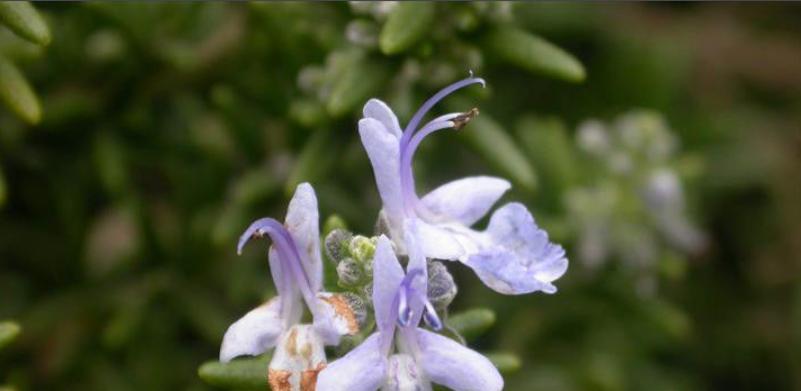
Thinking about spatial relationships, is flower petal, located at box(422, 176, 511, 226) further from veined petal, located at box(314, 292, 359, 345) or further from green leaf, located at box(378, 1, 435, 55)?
green leaf, located at box(378, 1, 435, 55)

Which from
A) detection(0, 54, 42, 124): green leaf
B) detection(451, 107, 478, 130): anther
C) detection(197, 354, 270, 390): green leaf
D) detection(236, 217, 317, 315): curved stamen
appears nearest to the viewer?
detection(236, 217, 317, 315): curved stamen

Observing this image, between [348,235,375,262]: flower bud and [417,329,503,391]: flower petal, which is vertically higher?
[348,235,375,262]: flower bud

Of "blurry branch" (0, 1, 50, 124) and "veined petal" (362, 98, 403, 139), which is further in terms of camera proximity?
"blurry branch" (0, 1, 50, 124)

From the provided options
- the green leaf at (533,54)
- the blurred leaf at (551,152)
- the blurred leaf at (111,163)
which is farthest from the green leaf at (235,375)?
the blurred leaf at (551,152)

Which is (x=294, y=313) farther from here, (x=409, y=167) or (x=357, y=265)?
(x=409, y=167)

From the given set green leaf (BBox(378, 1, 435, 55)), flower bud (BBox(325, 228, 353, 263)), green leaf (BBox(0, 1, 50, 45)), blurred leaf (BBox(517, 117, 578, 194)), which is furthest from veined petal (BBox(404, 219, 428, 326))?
blurred leaf (BBox(517, 117, 578, 194))

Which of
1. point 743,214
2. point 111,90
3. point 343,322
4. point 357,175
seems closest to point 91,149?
point 111,90

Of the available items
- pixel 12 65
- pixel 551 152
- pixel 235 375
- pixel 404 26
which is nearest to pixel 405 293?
pixel 235 375

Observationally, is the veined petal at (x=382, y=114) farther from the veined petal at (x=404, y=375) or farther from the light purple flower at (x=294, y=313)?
the veined petal at (x=404, y=375)
